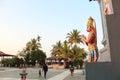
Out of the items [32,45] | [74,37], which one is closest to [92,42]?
[74,37]

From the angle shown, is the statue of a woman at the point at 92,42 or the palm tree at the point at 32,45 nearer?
the statue of a woman at the point at 92,42

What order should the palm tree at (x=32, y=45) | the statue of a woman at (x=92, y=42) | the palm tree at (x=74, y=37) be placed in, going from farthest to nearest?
the palm tree at (x=32, y=45)
the palm tree at (x=74, y=37)
the statue of a woman at (x=92, y=42)

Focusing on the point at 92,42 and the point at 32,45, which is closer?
the point at 92,42

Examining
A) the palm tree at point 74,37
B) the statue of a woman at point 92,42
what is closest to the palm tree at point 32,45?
the palm tree at point 74,37

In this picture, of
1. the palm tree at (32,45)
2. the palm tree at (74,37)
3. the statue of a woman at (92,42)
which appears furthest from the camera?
the palm tree at (32,45)

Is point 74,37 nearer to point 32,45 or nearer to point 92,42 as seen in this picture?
point 32,45

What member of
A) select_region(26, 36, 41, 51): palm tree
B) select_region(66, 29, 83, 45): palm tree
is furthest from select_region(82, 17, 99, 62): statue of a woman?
select_region(26, 36, 41, 51): palm tree

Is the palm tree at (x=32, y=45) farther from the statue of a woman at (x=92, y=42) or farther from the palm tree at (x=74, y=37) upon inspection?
the statue of a woman at (x=92, y=42)

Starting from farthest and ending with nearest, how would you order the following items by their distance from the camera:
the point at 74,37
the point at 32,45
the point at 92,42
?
the point at 32,45 < the point at 74,37 < the point at 92,42

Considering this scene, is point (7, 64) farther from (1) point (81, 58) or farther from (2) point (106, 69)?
(2) point (106, 69)

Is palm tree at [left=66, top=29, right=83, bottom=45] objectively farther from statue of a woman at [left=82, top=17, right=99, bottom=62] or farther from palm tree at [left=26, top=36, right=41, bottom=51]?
statue of a woman at [left=82, top=17, right=99, bottom=62]

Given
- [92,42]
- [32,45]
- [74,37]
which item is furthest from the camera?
[32,45]

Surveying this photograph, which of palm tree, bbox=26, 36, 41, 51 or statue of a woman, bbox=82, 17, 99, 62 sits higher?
palm tree, bbox=26, 36, 41, 51

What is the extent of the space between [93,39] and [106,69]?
5.32 feet
